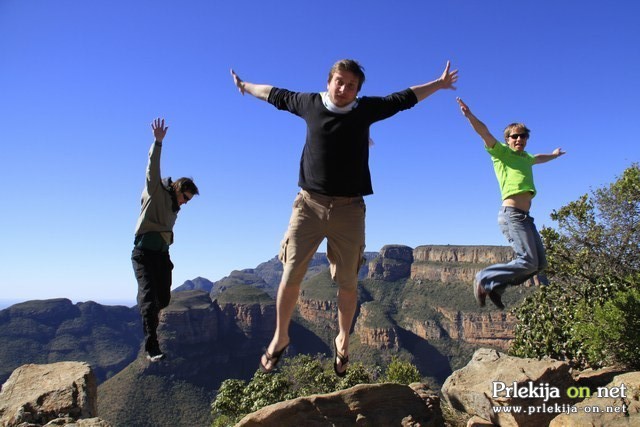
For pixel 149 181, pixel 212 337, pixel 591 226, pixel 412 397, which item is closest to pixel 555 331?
pixel 591 226

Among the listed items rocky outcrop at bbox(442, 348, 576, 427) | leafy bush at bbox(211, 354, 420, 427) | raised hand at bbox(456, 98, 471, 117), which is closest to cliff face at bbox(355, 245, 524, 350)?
leafy bush at bbox(211, 354, 420, 427)

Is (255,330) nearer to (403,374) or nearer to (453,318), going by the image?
(453,318)

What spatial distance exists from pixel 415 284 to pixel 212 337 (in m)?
73.6

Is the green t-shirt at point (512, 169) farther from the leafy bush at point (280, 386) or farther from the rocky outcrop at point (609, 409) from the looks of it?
the leafy bush at point (280, 386)

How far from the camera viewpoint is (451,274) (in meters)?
142

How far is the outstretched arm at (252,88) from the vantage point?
575cm

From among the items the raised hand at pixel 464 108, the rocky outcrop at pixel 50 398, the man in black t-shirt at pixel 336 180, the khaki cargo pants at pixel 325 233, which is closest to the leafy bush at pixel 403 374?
the rocky outcrop at pixel 50 398

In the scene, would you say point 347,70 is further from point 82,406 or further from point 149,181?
point 82,406

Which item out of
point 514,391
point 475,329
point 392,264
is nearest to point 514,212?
point 514,391

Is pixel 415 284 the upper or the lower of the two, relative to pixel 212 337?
upper

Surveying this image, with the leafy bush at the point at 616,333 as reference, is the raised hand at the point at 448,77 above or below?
above

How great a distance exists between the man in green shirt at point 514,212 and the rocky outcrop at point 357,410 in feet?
7.27

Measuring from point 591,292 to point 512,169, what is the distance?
29.3 ft

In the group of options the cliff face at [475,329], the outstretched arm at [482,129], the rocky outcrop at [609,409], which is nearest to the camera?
the rocky outcrop at [609,409]
